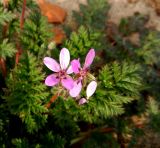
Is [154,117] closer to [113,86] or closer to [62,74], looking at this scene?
[113,86]

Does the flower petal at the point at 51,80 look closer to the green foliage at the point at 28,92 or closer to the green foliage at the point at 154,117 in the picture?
the green foliage at the point at 28,92

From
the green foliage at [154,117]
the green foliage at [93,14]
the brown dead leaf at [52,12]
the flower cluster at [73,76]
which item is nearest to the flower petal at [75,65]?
the flower cluster at [73,76]

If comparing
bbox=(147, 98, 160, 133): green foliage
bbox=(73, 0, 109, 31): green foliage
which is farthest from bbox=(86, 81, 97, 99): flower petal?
bbox=(73, 0, 109, 31): green foliage

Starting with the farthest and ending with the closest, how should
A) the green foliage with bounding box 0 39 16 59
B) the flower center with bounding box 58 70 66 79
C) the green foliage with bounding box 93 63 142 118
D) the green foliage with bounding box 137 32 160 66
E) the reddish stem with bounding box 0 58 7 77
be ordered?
the green foliage with bounding box 137 32 160 66, the reddish stem with bounding box 0 58 7 77, the green foliage with bounding box 0 39 16 59, the green foliage with bounding box 93 63 142 118, the flower center with bounding box 58 70 66 79

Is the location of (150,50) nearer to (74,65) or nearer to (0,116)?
(0,116)

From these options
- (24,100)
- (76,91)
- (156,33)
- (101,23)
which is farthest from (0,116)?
(156,33)

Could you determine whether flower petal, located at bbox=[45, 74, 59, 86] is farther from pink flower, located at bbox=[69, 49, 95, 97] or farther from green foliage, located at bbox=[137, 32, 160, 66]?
green foliage, located at bbox=[137, 32, 160, 66]

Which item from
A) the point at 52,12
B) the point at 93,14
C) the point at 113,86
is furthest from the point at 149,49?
the point at 113,86
